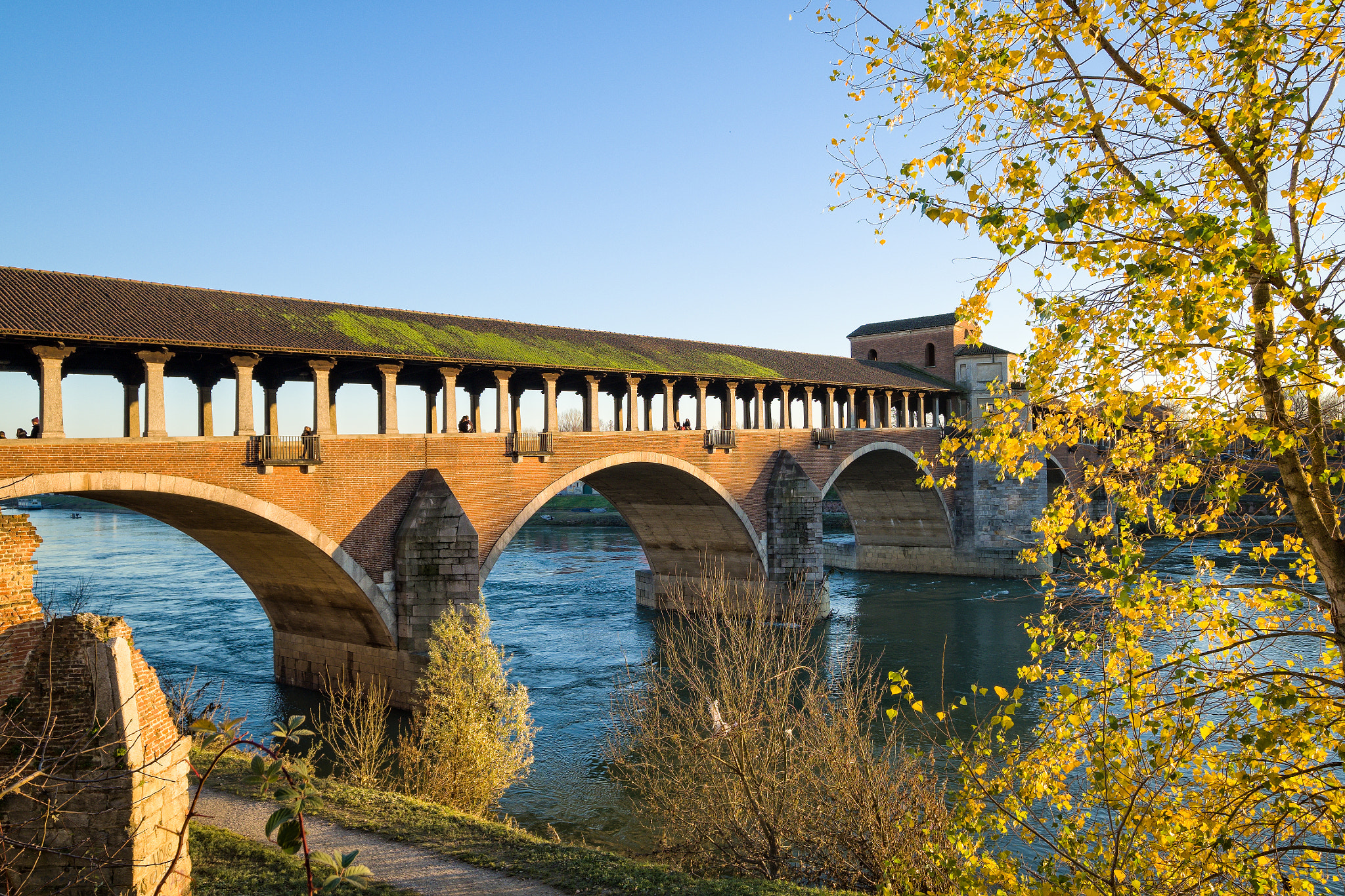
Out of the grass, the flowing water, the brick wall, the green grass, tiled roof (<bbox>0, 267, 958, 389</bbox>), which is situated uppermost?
the brick wall

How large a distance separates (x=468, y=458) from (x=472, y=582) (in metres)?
3.04

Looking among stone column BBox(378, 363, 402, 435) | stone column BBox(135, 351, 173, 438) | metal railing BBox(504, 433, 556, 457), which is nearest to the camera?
stone column BBox(135, 351, 173, 438)

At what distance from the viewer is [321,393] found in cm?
1711

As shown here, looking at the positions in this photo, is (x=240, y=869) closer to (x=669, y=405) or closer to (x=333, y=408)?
(x=333, y=408)

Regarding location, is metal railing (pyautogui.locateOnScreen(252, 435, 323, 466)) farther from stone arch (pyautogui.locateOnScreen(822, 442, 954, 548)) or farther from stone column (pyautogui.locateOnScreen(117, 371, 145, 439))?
stone arch (pyautogui.locateOnScreen(822, 442, 954, 548))

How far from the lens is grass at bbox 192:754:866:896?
25.6ft

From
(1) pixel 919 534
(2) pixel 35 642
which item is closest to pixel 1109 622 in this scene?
(2) pixel 35 642

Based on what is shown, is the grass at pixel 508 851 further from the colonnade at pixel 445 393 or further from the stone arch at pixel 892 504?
the stone arch at pixel 892 504

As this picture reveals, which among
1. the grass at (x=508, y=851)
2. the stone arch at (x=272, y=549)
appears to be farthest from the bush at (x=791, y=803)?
the stone arch at (x=272, y=549)

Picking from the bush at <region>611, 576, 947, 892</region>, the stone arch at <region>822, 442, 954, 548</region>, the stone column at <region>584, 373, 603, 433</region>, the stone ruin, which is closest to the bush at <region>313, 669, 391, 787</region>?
the stone ruin

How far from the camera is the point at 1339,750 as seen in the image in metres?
3.62

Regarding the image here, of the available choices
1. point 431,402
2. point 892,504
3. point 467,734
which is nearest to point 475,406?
point 431,402

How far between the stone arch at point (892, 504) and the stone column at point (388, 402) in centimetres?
2148

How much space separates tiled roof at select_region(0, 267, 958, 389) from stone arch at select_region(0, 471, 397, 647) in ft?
7.52
